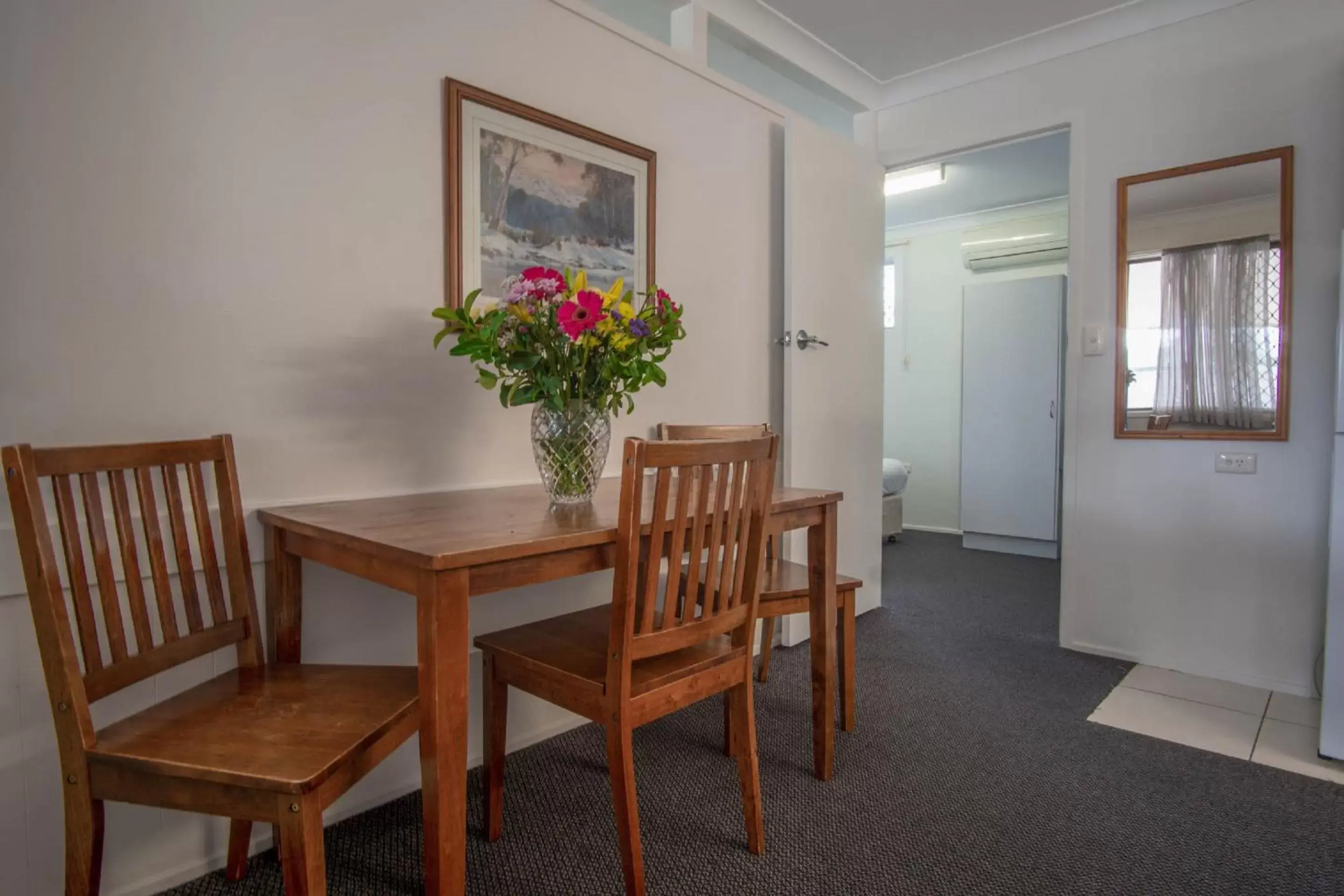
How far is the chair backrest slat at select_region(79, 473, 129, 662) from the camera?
3.83ft

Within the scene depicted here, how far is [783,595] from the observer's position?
79.2 inches

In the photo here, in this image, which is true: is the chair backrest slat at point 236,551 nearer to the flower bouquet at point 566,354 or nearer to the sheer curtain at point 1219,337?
the flower bouquet at point 566,354

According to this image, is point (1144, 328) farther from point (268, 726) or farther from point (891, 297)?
point (891, 297)

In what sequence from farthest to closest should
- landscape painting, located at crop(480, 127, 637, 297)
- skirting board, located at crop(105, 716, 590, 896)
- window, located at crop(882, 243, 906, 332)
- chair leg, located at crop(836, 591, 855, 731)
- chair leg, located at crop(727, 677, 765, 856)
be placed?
window, located at crop(882, 243, 906, 332)
chair leg, located at crop(836, 591, 855, 731)
landscape painting, located at crop(480, 127, 637, 297)
chair leg, located at crop(727, 677, 765, 856)
skirting board, located at crop(105, 716, 590, 896)

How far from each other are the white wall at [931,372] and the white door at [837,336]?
250 centimetres

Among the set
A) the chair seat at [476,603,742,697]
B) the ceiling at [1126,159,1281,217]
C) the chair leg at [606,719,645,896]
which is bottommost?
the chair leg at [606,719,645,896]

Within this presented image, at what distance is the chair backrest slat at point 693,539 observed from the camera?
132cm

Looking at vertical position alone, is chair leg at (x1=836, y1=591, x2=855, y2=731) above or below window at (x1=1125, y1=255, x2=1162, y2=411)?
below

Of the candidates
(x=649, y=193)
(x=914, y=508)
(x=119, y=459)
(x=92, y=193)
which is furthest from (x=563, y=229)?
(x=914, y=508)

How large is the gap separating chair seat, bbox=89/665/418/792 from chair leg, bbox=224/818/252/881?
34 cm

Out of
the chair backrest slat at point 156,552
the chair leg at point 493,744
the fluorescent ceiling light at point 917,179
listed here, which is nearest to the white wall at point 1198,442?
the fluorescent ceiling light at point 917,179

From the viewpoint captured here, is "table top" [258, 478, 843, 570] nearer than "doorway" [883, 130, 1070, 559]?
Yes

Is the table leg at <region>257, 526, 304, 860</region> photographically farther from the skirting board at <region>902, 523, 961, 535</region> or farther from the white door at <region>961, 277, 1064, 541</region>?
the skirting board at <region>902, 523, 961, 535</region>

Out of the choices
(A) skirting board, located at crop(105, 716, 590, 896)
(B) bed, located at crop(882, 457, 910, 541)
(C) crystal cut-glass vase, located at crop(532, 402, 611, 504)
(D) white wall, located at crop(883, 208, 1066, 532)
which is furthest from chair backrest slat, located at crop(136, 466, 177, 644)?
(D) white wall, located at crop(883, 208, 1066, 532)
